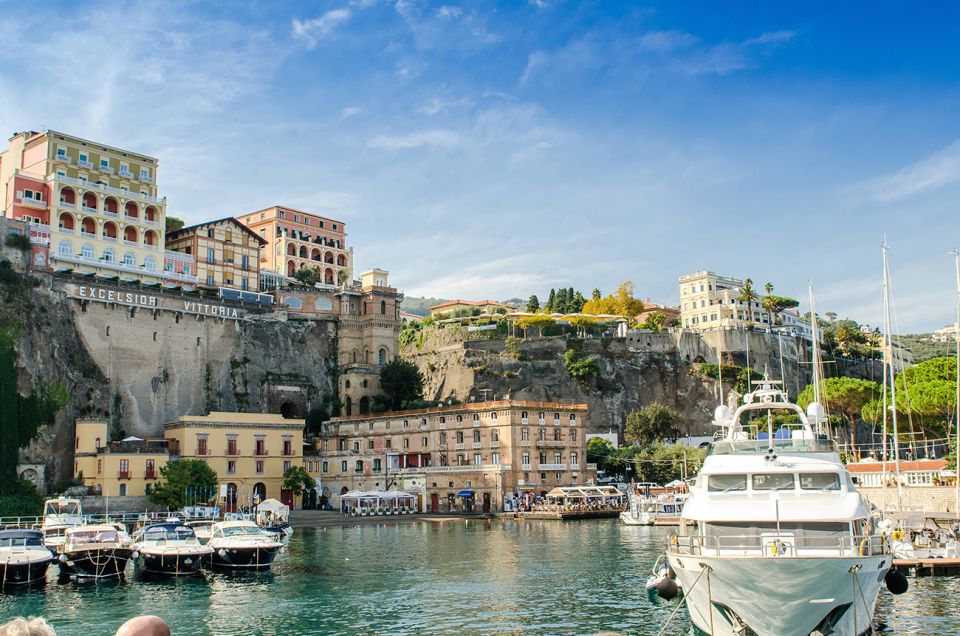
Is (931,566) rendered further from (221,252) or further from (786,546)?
(221,252)

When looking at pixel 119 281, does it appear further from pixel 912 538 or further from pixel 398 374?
pixel 912 538

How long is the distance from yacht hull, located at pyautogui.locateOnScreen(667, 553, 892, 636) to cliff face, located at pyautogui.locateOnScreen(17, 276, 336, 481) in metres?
66.9

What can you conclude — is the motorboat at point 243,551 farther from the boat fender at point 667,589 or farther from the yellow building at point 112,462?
the yellow building at point 112,462

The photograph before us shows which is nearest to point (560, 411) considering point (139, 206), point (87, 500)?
point (87, 500)

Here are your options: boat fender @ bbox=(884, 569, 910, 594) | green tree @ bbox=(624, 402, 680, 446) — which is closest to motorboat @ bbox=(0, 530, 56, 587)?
boat fender @ bbox=(884, 569, 910, 594)

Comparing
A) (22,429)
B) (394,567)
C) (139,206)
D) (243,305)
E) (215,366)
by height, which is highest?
(139,206)

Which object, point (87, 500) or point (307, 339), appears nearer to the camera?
point (87, 500)

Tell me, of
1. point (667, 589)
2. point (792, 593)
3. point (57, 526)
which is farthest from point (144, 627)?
point (57, 526)

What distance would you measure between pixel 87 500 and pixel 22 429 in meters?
8.69

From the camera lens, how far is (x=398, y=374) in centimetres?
9900

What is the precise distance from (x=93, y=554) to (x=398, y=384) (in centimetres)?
5955

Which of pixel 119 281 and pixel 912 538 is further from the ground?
pixel 119 281

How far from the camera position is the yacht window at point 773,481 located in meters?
24.5

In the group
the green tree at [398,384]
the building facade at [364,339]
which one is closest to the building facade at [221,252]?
the building facade at [364,339]
